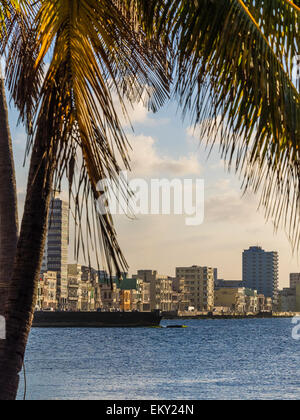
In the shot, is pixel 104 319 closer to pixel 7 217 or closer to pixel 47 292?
pixel 47 292

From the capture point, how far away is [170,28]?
4.75 metres

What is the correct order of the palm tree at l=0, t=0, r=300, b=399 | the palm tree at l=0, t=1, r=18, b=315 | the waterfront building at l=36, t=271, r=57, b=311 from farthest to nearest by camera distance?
the waterfront building at l=36, t=271, r=57, b=311 → the palm tree at l=0, t=1, r=18, b=315 → the palm tree at l=0, t=0, r=300, b=399

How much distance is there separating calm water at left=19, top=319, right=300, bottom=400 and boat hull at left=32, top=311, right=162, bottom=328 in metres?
43.7

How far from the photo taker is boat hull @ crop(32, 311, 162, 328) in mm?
151875

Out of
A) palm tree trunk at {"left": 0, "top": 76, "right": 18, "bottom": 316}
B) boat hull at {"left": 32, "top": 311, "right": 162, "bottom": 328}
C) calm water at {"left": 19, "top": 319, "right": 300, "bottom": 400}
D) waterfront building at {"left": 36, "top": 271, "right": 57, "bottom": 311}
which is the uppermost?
waterfront building at {"left": 36, "top": 271, "right": 57, "bottom": 311}

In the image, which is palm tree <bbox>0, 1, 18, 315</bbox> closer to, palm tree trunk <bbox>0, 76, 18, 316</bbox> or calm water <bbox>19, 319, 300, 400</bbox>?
palm tree trunk <bbox>0, 76, 18, 316</bbox>

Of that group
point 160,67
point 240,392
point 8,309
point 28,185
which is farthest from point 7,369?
point 240,392

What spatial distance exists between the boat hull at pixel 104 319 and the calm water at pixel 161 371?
43.7 m

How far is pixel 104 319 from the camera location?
152500mm

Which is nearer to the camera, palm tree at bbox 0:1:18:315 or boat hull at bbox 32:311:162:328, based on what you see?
palm tree at bbox 0:1:18:315

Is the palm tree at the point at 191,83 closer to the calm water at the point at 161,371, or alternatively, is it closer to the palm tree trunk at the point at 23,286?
the palm tree trunk at the point at 23,286

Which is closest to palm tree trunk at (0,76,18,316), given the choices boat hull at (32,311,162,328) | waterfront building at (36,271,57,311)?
boat hull at (32,311,162,328)

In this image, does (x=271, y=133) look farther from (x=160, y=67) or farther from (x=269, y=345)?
(x=269, y=345)
